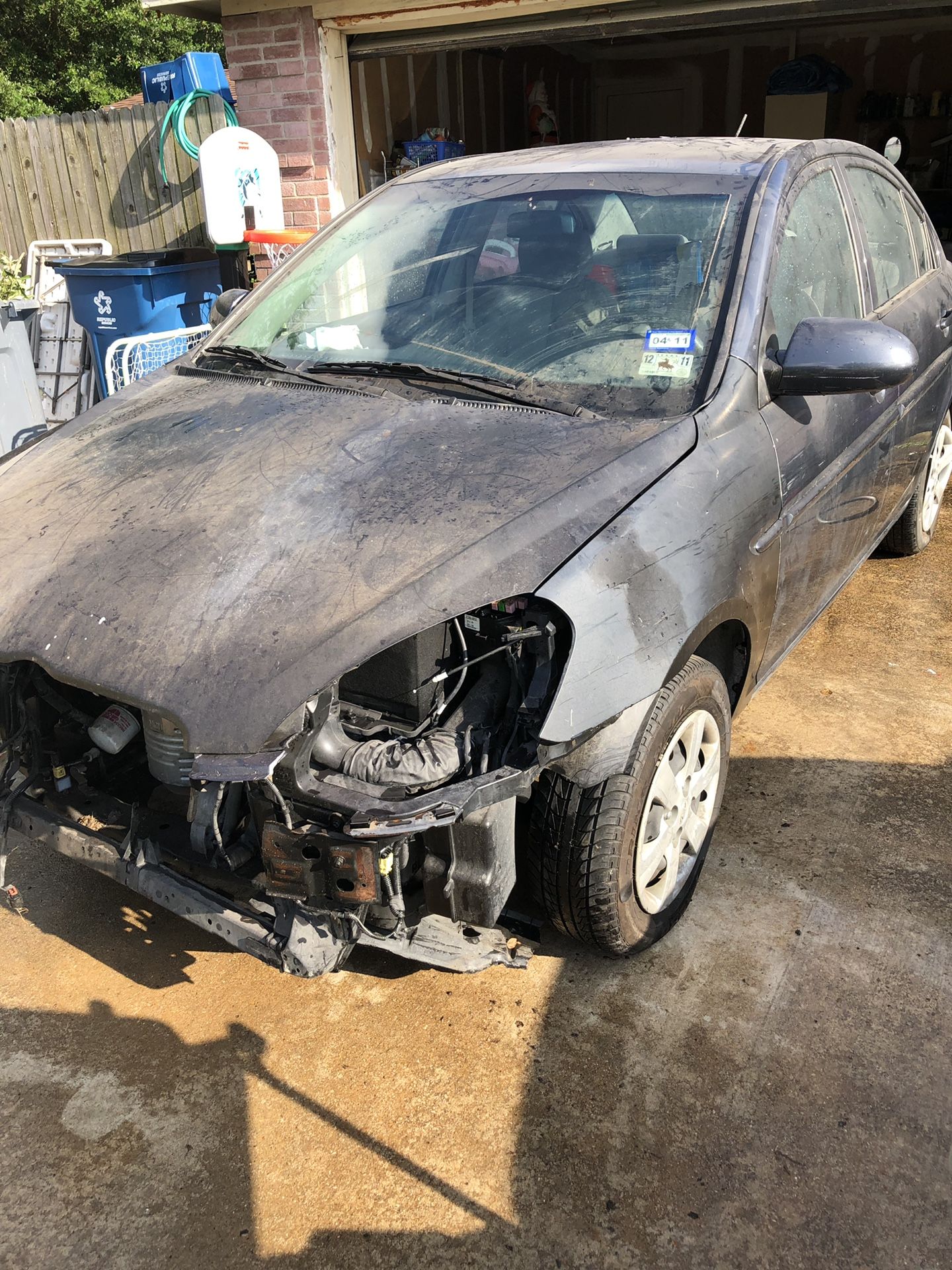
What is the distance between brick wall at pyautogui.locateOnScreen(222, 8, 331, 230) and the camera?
6629 millimetres

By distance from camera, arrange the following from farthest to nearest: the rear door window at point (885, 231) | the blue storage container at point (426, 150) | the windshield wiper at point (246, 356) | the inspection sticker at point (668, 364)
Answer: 1. the blue storage container at point (426, 150)
2. the rear door window at point (885, 231)
3. the windshield wiper at point (246, 356)
4. the inspection sticker at point (668, 364)

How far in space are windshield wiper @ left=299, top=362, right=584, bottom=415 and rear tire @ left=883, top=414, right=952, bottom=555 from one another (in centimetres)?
269

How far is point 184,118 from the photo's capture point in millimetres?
7543

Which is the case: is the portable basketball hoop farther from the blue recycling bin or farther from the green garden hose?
the green garden hose

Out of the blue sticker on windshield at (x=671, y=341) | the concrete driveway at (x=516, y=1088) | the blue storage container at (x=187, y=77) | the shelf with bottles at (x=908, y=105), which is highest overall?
the blue storage container at (x=187, y=77)

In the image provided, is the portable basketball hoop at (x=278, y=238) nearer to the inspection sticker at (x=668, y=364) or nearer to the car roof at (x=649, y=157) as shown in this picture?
the car roof at (x=649, y=157)

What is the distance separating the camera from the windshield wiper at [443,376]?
8.58 ft

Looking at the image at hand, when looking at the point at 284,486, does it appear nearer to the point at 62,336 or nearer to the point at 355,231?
the point at 355,231

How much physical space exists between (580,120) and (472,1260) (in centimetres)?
1410

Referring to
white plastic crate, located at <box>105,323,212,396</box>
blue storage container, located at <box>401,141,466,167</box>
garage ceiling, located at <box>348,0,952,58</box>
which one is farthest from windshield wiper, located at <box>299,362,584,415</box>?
blue storage container, located at <box>401,141,466,167</box>

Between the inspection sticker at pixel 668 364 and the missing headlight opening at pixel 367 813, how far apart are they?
85cm

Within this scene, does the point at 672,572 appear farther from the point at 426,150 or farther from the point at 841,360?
the point at 426,150

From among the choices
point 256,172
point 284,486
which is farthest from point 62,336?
point 284,486

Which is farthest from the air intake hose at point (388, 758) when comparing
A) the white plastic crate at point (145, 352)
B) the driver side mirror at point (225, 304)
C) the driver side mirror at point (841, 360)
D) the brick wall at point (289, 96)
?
the brick wall at point (289, 96)
